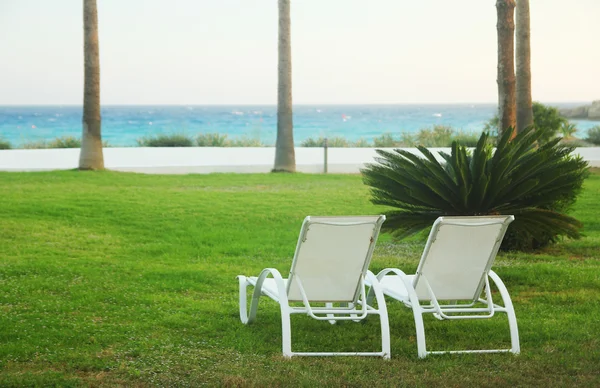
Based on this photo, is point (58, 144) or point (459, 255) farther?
point (58, 144)

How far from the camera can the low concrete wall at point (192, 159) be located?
22.4 m

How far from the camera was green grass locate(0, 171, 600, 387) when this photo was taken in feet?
17.5

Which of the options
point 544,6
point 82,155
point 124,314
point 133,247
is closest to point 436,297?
point 124,314

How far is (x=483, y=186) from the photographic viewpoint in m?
9.20

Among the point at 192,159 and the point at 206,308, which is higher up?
the point at 192,159

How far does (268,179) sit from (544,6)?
3875 cm

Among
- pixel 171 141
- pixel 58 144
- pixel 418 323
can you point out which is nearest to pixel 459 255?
pixel 418 323

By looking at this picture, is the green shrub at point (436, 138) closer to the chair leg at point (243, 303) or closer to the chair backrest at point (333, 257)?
the chair leg at point (243, 303)

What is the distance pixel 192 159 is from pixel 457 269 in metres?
18.5

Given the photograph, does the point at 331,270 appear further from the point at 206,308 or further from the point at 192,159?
the point at 192,159

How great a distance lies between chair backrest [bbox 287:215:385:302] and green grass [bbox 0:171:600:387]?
0.43 metres

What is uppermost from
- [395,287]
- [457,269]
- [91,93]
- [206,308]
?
[91,93]

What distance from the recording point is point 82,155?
20609 millimetres

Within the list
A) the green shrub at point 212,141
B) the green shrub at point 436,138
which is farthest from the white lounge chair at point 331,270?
the green shrub at point 212,141
